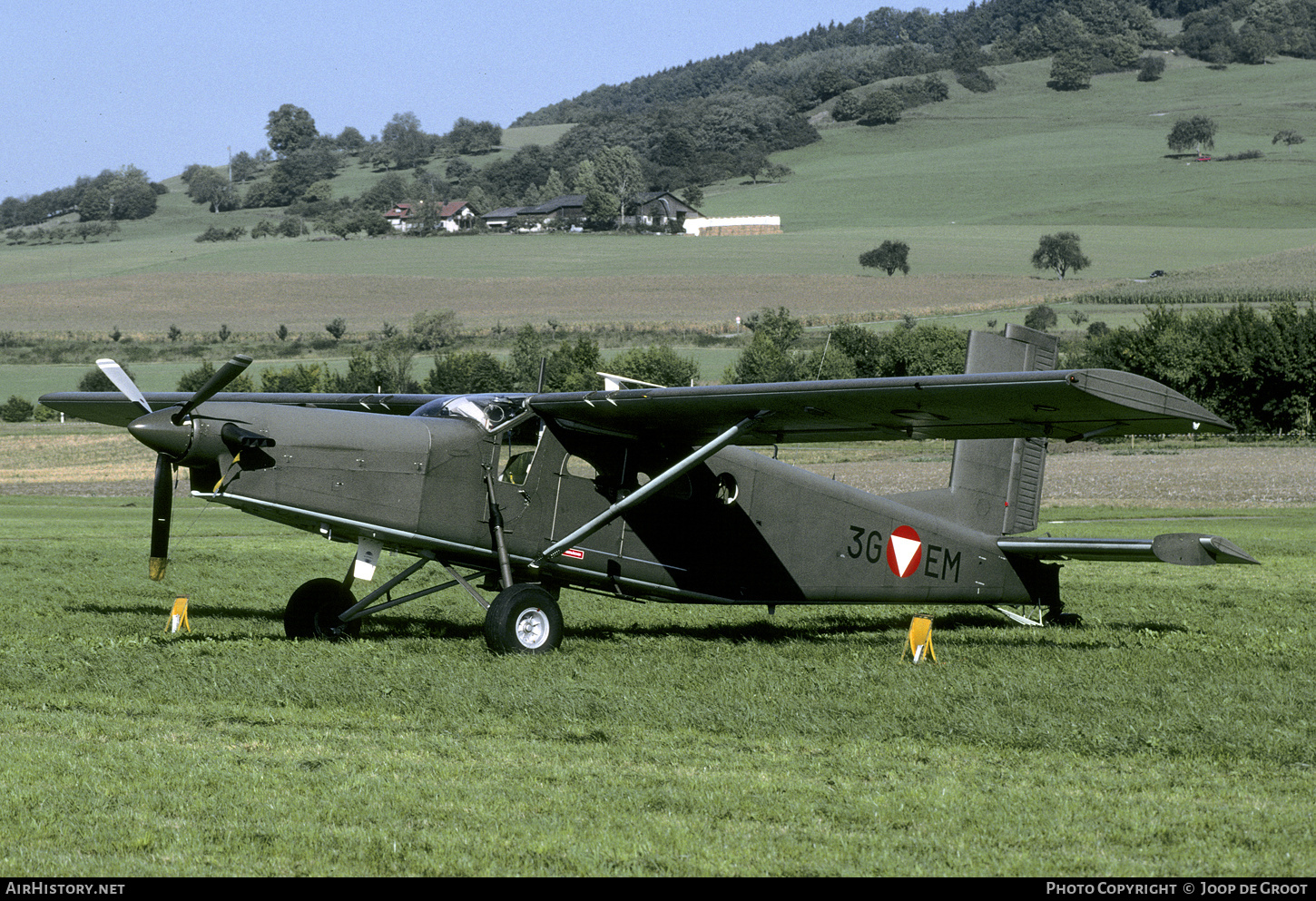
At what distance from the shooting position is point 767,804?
21.7 ft

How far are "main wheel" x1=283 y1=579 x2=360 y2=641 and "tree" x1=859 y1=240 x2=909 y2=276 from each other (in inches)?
4225

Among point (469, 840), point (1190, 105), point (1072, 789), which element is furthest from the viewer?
point (1190, 105)

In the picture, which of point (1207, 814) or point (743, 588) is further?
point (743, 588)

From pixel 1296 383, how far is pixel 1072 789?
185 feet

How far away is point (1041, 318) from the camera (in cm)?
8912

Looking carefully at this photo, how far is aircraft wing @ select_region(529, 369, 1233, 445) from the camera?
9.91 metres

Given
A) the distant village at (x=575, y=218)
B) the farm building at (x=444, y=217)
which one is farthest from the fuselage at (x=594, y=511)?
the farm building at (x=444, y=217)

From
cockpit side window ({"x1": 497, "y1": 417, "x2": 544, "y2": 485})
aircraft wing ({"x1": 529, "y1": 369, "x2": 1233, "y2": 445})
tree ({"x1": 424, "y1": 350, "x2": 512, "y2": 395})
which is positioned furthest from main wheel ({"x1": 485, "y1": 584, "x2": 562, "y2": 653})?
tree ({"x1": 424, "y1": 350, "x2": 512, "y2": 395})

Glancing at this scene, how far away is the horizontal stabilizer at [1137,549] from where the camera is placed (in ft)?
38.4

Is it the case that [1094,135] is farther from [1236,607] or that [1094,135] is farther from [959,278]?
[1236,607]

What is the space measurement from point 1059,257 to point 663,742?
379 ft

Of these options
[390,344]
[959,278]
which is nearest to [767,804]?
[390,344]

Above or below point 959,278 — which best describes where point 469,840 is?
below

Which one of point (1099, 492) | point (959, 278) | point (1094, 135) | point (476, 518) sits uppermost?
point (1094, 135)
